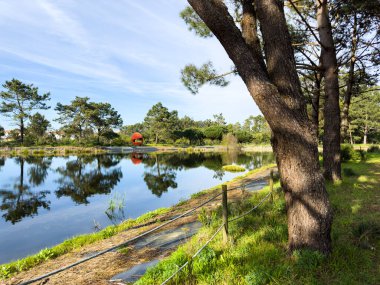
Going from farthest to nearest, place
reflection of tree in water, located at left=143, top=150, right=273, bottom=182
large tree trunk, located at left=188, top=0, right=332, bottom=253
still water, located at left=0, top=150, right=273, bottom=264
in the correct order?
reflection of tree in water, located at left=143, top=150, right=273, bottom=182 < still water, located at left=0, top=150, right=273, bottom=264 < large tree trunk, located at left=188, top=0, right=332, bottom=253

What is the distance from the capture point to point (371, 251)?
3.66 meters

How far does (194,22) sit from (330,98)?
23.7 feet

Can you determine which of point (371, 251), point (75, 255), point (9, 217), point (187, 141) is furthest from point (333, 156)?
point (187, 141)

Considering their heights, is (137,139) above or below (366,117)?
below

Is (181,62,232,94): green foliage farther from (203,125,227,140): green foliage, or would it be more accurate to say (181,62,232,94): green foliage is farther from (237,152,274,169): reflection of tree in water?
(203,125,227,140): green foliage

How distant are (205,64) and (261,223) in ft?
30.1

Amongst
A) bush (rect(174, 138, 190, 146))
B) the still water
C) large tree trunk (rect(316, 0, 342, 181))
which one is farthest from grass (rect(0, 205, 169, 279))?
bush (rect(174, 138, 190, 146))

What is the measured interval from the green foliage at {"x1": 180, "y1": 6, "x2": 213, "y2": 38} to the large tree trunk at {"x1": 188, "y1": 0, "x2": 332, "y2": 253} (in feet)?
30.6

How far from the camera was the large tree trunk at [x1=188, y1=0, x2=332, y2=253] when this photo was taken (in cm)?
330

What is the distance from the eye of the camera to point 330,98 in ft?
27.3

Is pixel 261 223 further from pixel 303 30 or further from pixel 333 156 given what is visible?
pixel 303 30

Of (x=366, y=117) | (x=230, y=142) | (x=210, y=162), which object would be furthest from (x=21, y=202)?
(x=366, y=117)

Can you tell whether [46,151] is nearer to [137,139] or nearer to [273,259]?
[137,139]

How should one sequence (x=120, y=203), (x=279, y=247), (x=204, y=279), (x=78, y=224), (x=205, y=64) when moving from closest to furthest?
(x=204, y=279)
(x=279, y=247)
(x=78, y=224)
(x=120, y=203)
(x=205, y=64)
